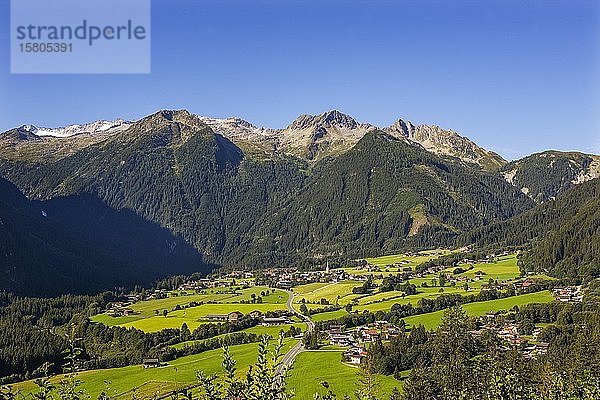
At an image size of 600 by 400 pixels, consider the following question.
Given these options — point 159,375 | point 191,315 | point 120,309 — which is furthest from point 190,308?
point 159,375

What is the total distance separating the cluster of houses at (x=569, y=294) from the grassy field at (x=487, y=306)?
159 centimetres

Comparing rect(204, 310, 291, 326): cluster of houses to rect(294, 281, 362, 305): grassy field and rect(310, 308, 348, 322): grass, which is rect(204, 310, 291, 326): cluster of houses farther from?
rect(294, 281, 362, 305): grassy field

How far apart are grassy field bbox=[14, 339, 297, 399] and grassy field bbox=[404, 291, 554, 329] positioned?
88.1ft

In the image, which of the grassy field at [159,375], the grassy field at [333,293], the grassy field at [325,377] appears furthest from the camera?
the grassy field at [333,293]

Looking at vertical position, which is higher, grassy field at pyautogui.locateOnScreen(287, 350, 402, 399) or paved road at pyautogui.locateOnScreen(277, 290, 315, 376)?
paved road at pyautogui.locateOnScreen(277, 290, 315, 376)

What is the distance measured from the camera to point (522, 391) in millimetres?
42938

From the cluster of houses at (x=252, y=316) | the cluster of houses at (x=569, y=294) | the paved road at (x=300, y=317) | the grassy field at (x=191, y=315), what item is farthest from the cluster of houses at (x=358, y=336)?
the cluster of houses at (x=569, y=294)

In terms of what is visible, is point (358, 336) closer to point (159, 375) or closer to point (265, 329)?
point (265, 329)

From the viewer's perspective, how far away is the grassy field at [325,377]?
242ft

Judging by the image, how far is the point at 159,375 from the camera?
89.2 m

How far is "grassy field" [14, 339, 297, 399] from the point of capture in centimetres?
7906

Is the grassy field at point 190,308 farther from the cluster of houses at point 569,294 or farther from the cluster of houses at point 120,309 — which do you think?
the cluster of houses at point 569,294

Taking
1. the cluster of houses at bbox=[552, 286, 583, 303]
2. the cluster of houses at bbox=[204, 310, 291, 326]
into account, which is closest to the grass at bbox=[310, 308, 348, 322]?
the cluster of houses at bbox=[204, 310, 291, 326]

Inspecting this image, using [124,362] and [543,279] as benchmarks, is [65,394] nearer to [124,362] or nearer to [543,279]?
[124,362]
